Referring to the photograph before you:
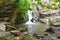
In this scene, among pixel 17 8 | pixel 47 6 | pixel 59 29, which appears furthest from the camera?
pixel 47 6

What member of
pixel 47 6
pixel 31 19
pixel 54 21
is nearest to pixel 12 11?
pixel 31 19

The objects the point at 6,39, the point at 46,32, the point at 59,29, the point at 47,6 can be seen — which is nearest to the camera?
the point at 6,39

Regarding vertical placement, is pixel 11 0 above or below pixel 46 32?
above

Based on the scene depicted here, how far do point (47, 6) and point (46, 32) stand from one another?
8.50 meters

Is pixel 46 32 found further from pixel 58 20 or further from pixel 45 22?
pixel 58 20

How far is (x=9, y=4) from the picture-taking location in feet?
32.3

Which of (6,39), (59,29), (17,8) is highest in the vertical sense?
(17,8)

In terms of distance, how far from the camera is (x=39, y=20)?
38.4 feet

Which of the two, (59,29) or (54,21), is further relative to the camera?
(54,21)

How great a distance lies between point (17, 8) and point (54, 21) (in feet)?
9.50

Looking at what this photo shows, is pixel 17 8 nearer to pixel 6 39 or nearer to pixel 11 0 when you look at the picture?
pixel 11 0

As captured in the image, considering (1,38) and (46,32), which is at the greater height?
(1,38)

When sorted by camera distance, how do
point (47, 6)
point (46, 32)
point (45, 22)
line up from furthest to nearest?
point (47, 6)
point (45, 22)
point (46, 32)

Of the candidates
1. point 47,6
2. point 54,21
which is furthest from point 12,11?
point 47,6
